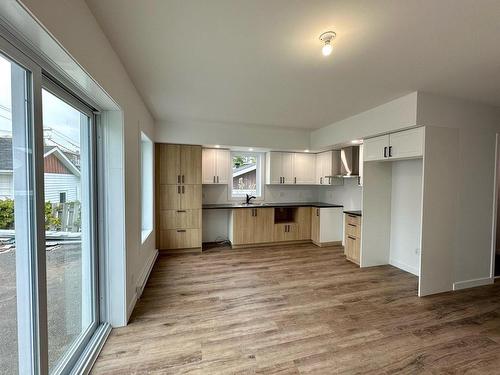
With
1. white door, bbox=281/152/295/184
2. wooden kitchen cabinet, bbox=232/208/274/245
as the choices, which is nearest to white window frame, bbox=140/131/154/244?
wooden kitchen cabinet, bbox=232/208/274/245

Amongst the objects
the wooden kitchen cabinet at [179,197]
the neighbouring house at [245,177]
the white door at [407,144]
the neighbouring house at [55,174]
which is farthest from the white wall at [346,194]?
the neighbouring house at [55,174]

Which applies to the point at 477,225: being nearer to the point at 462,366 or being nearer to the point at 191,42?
the point at 462,366

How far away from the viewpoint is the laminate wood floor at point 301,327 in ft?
5.87

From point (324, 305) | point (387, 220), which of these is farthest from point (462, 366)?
point (387, 220)

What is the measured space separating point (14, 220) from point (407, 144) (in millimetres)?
3852

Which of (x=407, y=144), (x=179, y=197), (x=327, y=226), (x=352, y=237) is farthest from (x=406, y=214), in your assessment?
(x=179, y=197)

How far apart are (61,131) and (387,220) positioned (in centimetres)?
454

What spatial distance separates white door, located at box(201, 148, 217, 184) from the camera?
15.7ft

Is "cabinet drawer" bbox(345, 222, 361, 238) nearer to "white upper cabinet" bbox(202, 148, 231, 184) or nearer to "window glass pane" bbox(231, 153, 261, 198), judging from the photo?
"window glass pane" bbox(231, 153, 261, 198)

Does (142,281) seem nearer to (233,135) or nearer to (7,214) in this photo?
(7,214)

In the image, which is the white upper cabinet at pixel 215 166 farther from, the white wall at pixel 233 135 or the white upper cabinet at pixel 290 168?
the white upper cabinet at pixel 290 168

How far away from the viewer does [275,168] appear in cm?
517

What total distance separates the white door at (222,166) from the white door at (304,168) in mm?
1581

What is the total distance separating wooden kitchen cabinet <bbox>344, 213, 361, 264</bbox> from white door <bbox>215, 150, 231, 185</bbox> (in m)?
2.59
